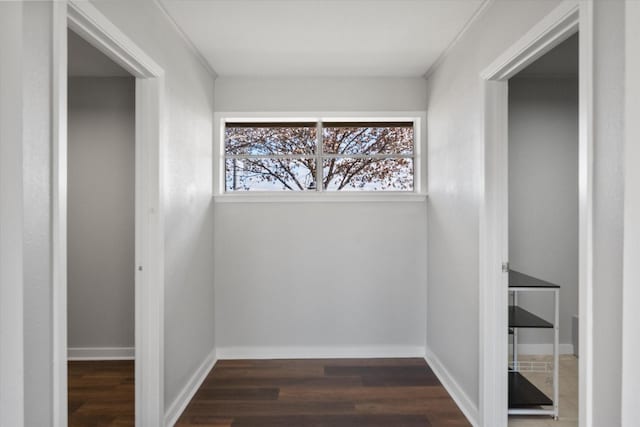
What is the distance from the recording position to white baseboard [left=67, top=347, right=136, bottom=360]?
152 inches

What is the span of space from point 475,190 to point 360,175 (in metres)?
1.49

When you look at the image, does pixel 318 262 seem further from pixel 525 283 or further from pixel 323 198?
pixel 525 283

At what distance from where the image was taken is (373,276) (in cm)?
395

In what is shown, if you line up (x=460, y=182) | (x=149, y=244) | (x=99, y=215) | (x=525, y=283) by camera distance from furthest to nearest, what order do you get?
(x=99, y=215) → (x=460, y=182) → (x=525, y=283) → (x=149, y=244)

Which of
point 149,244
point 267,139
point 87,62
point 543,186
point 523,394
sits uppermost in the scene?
point 87,62

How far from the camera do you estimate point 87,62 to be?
11.2 ft

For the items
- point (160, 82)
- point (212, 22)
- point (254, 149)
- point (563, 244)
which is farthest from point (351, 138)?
point (563, 244)

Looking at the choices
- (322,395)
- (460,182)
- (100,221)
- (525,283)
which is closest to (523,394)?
(525,283)

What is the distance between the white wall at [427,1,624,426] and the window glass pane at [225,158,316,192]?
1.17m

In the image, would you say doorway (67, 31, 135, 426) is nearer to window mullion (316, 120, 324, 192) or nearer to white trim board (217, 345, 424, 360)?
white trim board (217, 345, 424, 360)
